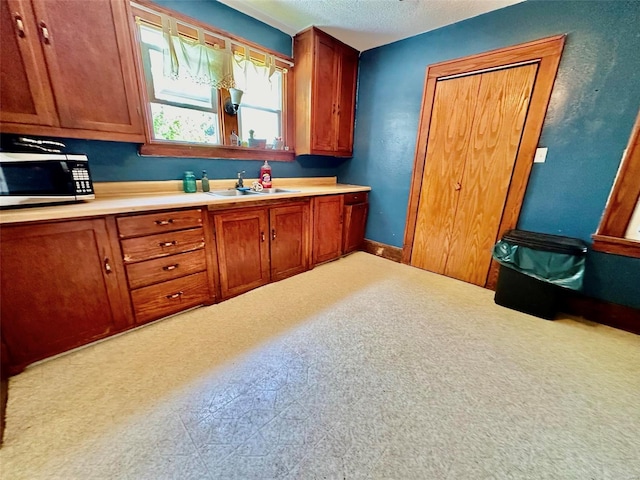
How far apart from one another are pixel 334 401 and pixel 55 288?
169cm

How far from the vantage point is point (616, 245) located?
1.87m

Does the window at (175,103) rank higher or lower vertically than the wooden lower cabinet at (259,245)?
higher

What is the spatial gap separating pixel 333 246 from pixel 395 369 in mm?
1755

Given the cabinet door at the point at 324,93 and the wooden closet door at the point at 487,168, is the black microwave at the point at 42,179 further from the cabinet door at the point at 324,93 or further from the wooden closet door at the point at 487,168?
the wooden closet door at the point at 487,168

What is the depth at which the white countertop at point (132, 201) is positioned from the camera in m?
1.30

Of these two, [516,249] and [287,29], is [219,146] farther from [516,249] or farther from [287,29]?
[516,249]

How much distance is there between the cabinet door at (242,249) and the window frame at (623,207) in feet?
8.95

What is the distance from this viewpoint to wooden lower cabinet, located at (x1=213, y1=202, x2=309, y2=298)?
209 centimetres

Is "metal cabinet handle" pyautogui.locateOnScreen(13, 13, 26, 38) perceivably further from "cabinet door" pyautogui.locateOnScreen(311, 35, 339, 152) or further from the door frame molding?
the door frame molding

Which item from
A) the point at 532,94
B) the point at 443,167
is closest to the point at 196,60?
the point at 443,167

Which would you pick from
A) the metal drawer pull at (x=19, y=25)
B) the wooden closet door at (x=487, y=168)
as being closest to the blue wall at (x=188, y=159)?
the metal drawer pull at (x=19, y=25)

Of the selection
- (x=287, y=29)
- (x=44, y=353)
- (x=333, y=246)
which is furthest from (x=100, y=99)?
(x=333, y=246)

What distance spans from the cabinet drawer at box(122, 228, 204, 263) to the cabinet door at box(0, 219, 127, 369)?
0.10m

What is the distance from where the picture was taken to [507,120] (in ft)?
7.39
